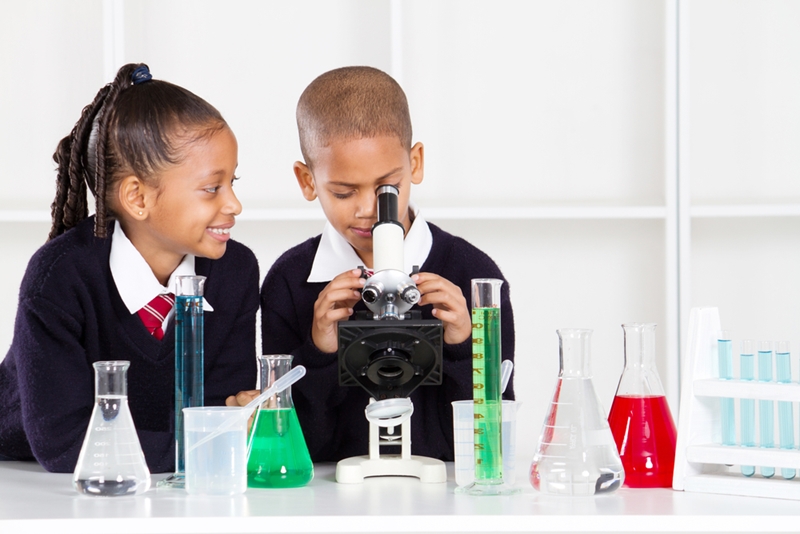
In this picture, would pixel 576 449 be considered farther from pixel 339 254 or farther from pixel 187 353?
pixel 339 254

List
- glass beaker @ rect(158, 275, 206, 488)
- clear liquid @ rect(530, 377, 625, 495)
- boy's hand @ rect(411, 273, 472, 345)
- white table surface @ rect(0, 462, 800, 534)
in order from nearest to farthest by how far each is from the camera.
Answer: white table surface @ rect(0, 462, 800, 534) → clear liquid @ rect(530, 377, 625, 495) → glass beaker @ rect(158, 275, 206, 488) → boy's hand @ rect(411, 273, 472, 345)

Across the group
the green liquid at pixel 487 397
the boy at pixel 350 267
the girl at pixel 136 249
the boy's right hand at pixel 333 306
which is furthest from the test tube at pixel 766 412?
the girl at pixel 136 249

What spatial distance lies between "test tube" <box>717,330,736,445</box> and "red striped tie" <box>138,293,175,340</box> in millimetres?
856

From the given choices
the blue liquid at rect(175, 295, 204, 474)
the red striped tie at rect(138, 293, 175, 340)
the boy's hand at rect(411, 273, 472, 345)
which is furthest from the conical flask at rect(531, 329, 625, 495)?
the red striped tie at rect(138, 293, 175, 340)

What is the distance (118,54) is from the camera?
98.2 inches

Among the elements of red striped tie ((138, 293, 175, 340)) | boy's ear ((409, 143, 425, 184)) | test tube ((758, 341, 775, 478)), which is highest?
boy's ear ((409, 143, 425, 184))

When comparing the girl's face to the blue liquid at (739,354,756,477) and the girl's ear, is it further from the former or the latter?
the blue liquid at (739,354,756,477)

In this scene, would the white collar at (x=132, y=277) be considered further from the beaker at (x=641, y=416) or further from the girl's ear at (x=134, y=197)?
the beaker at (x=641, y=416)

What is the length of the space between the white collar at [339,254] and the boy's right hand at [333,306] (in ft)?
0.89

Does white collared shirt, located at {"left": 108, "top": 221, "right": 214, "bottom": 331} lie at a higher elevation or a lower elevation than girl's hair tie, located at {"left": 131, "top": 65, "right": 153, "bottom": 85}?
lower

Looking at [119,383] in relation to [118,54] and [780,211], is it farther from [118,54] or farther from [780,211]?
[780,211]

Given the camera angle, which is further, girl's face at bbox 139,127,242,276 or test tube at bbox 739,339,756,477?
girl's face at bbox 139,127,242,276

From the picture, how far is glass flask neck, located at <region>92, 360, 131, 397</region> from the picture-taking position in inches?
43.6

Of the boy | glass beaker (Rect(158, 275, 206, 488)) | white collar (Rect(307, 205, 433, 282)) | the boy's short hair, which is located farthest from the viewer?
white collar (Rect(307, 205, 433, 282))
